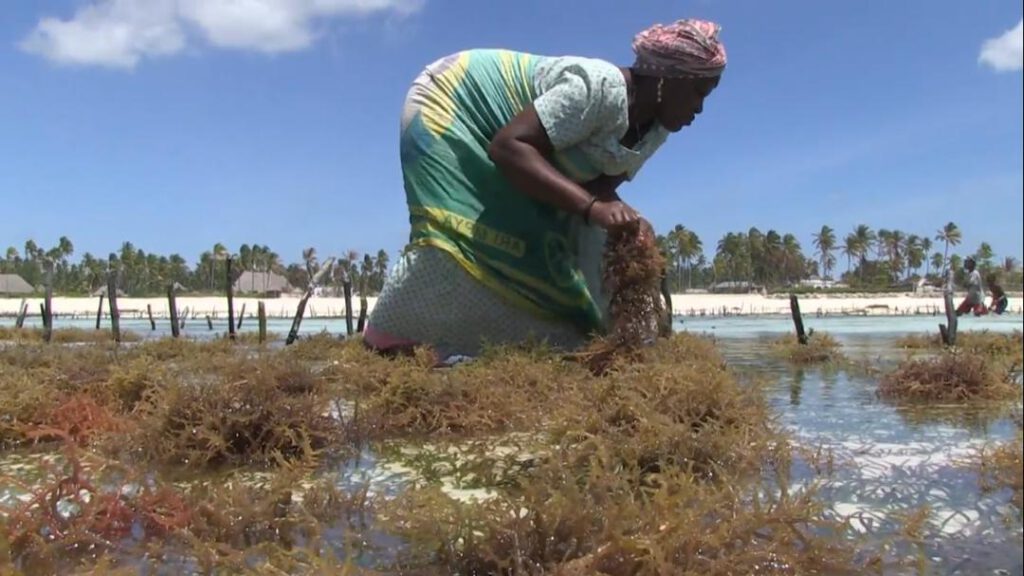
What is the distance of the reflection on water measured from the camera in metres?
2.93

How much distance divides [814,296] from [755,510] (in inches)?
3003

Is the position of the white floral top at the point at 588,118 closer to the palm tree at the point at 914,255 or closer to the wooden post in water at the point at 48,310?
the wooden post in water at the point at 48,310

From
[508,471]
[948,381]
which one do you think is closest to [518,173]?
[508,471]

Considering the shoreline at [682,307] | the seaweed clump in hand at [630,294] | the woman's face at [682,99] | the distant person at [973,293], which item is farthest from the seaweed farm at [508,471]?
the shoreline at [682,307]

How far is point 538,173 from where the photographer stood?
22.0 ft

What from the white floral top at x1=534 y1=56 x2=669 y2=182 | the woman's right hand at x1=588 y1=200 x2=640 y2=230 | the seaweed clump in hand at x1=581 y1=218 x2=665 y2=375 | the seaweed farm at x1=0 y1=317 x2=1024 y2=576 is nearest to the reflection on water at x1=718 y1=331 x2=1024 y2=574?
the seaweed farm at x1=0 y1=317 x2=1024 y2=576

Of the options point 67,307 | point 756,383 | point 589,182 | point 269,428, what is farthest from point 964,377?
point 67,307

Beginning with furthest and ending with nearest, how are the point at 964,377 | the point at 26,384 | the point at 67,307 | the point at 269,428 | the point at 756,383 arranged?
the point at 67,307 → the point at 964,377 → the point at 26,384 → the point at 756,383 → the point at 269,428

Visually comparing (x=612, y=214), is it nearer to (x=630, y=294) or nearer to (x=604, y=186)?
(x=630, y=294)

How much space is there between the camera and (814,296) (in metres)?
74.8

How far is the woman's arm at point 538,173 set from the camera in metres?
6.53

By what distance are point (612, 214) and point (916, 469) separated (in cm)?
301

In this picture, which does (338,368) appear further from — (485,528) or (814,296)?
(814,296)

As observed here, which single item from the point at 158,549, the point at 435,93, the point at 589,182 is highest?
the point at 435,93
